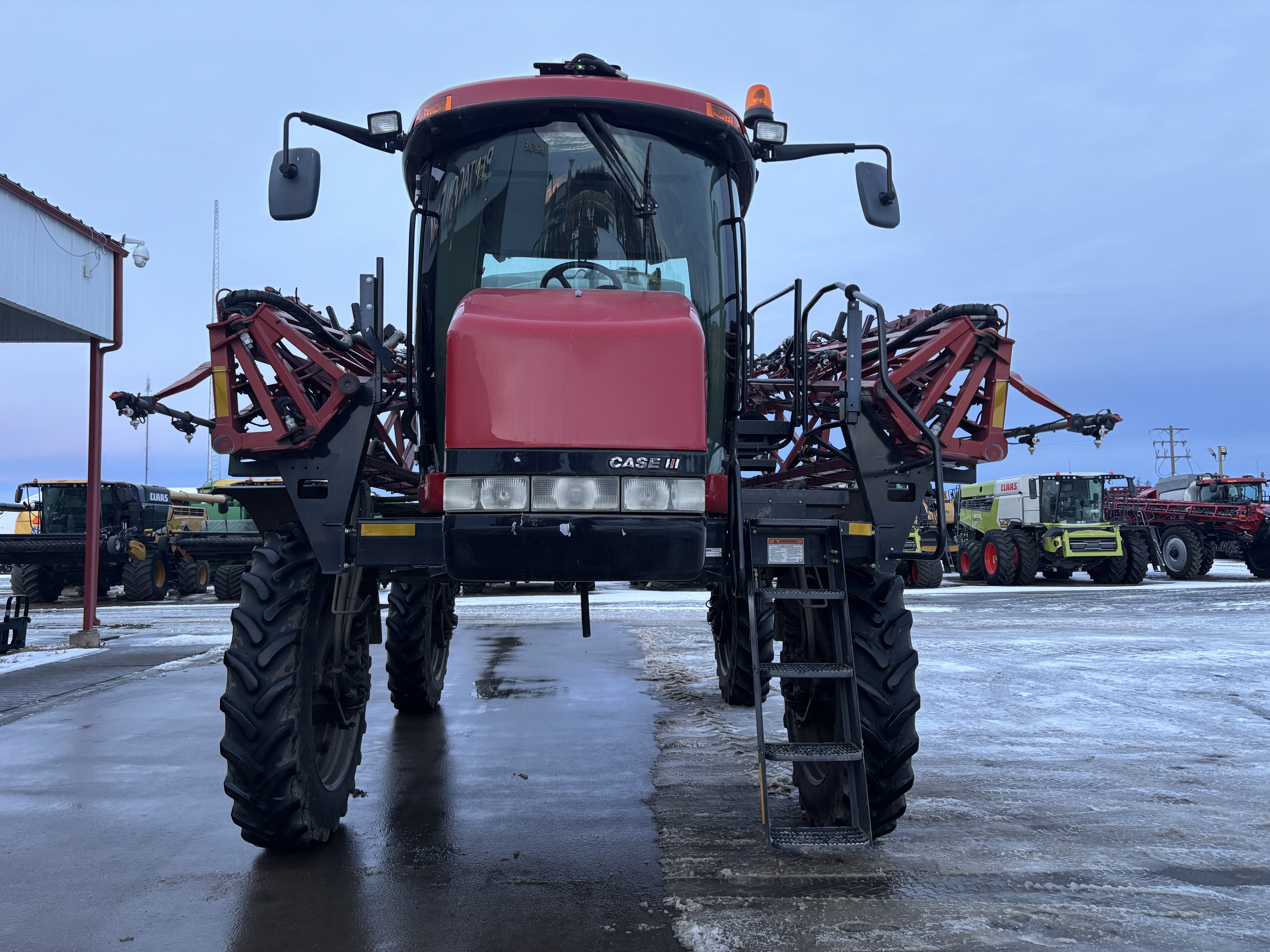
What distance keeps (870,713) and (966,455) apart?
1.39m

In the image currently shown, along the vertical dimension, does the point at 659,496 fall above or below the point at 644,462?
below

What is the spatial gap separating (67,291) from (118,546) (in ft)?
31.9

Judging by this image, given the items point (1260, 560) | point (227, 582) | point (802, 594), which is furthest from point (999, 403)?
point (1260, 560)

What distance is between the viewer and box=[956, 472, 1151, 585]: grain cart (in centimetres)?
2411

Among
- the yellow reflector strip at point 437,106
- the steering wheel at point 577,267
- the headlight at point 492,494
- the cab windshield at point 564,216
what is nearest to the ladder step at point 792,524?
the cab windshield at point 564,216

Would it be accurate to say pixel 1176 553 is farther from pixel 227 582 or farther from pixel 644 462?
pixel 644 462

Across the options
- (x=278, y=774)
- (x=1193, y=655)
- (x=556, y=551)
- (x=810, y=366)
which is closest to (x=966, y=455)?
(x=810, y=366)

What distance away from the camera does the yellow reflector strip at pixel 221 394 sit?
429cm

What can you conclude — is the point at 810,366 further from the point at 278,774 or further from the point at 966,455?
the point at 278,774

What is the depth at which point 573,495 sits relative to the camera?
3.56 meters

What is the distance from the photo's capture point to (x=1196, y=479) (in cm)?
3056

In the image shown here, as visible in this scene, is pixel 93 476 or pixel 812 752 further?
pixel 93 476

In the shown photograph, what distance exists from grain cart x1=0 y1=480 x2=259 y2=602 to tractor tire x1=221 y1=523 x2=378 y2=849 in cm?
1666

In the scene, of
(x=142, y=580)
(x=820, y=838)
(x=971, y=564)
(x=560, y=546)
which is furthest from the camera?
(x=971, y=564)
